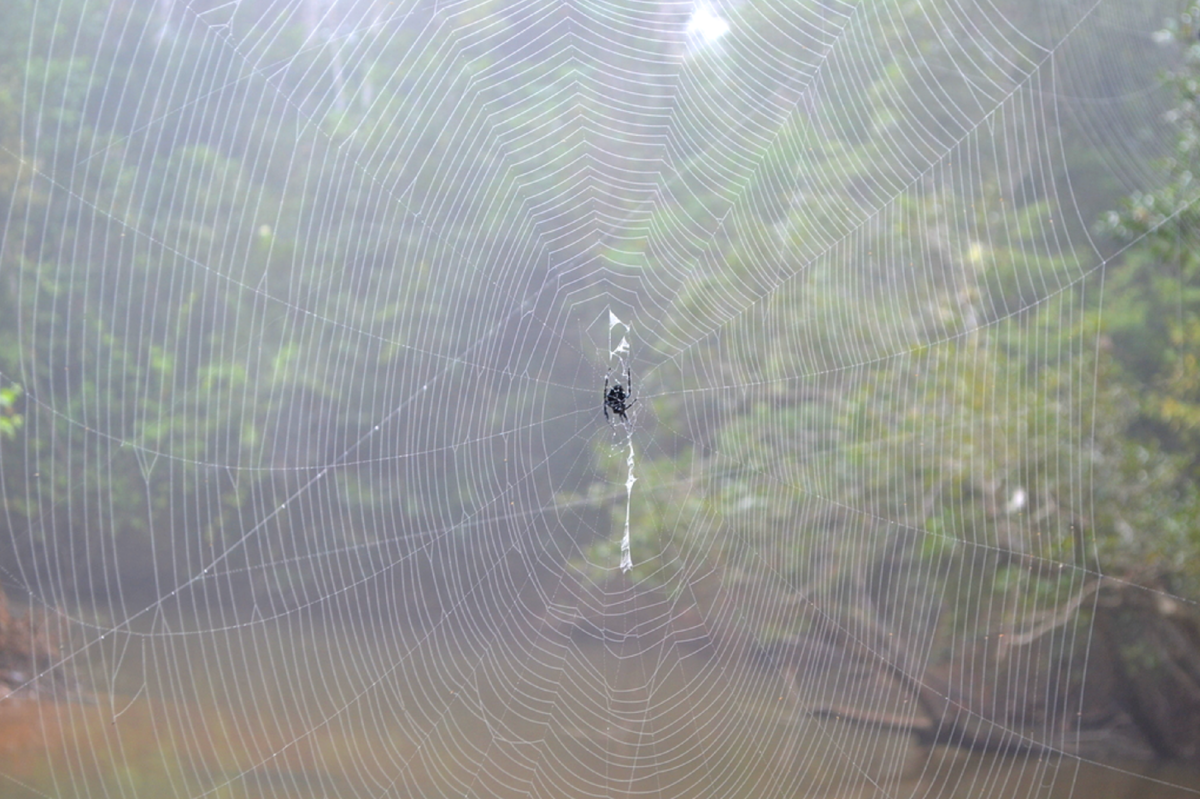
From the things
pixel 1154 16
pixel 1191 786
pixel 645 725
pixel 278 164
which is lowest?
pixel 645 725

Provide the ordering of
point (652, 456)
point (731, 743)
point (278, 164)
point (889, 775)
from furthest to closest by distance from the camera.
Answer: point (278, 164)
point (652, 456)
point (731, 743)
point (889, 775)

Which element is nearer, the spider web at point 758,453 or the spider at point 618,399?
the spider at point 618,399

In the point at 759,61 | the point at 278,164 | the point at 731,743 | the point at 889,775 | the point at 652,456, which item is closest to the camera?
the point at 889,775

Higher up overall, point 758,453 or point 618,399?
point 758,453

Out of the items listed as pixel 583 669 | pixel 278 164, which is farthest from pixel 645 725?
pixel 278 164

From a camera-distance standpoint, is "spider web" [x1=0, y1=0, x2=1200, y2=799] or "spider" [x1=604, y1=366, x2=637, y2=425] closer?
"spider" [x1=604, y1=366, x2=637, y2=425]

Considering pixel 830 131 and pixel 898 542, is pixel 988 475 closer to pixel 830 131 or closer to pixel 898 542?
pixel 898 542

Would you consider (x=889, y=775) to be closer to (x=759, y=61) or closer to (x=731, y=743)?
(x=731, y=743)

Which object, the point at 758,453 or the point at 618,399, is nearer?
the point at 618,399

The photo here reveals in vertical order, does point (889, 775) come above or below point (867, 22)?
below

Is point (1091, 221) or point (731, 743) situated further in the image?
point (1091, 221)
